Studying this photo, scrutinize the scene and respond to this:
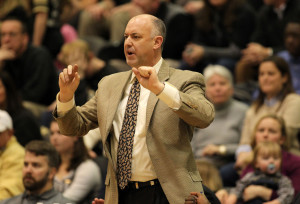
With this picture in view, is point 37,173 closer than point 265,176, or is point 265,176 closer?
point 37,173

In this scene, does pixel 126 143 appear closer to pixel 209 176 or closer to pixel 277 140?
pixel 209 176

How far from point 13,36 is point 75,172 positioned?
6.88ft

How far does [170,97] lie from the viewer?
262cm

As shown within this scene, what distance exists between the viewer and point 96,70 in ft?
20.6

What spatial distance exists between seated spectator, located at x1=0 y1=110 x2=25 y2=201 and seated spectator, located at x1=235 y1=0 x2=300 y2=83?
252cm

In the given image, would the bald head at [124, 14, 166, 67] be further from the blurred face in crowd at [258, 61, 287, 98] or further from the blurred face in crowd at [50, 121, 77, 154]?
the blurred face in crowd at [258, 61, 287, 98]

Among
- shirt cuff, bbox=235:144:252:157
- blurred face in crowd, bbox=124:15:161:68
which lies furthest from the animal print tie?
shirt cuff, bbox=235:144:252:157

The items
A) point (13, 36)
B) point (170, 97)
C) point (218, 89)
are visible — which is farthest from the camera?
point (13, 36)

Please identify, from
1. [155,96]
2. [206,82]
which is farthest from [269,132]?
[155,96]

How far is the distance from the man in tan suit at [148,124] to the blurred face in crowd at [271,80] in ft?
8.03

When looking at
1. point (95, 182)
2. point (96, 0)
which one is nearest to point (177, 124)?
point (95, 182)

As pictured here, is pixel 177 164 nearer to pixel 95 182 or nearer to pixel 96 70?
pixel 95 182

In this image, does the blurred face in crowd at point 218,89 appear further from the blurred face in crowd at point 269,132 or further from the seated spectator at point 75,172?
the seated spectator at point 75,172

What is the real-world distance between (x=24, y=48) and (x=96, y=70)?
0.80 metres
